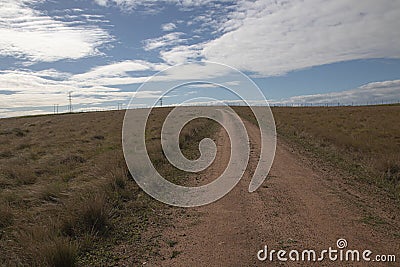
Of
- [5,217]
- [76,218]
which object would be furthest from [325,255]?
[5,217]

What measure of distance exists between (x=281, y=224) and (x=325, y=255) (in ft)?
4.09

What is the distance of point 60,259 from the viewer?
4.50m

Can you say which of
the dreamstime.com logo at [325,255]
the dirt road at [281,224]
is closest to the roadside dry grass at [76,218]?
the dirt road at [281,224]

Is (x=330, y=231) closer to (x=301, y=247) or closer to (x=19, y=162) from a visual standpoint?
(x=301, y=247)

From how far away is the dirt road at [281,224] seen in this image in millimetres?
4906

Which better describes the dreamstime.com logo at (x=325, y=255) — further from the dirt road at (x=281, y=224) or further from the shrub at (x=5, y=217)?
the shrub at (x=5, y=217)

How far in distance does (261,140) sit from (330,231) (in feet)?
38.6

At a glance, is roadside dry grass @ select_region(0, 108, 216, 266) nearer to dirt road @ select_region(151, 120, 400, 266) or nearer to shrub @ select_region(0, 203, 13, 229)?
shrub @ select_region(0, 203, 13, 229)

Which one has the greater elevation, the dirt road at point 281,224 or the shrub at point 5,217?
the shrub at point 5,217

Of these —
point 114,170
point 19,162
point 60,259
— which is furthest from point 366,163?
point 19,162

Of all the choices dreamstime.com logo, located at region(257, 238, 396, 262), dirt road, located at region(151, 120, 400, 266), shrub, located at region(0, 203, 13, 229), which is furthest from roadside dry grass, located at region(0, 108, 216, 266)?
dreamstime.com logo, located at region(257, 238, 396, 262)

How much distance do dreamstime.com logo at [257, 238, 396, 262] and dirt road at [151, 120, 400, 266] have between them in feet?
0.21

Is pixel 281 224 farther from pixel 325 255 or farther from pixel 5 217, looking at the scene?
pixel 5 217

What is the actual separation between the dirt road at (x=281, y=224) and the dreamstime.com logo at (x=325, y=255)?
0.21 feet
